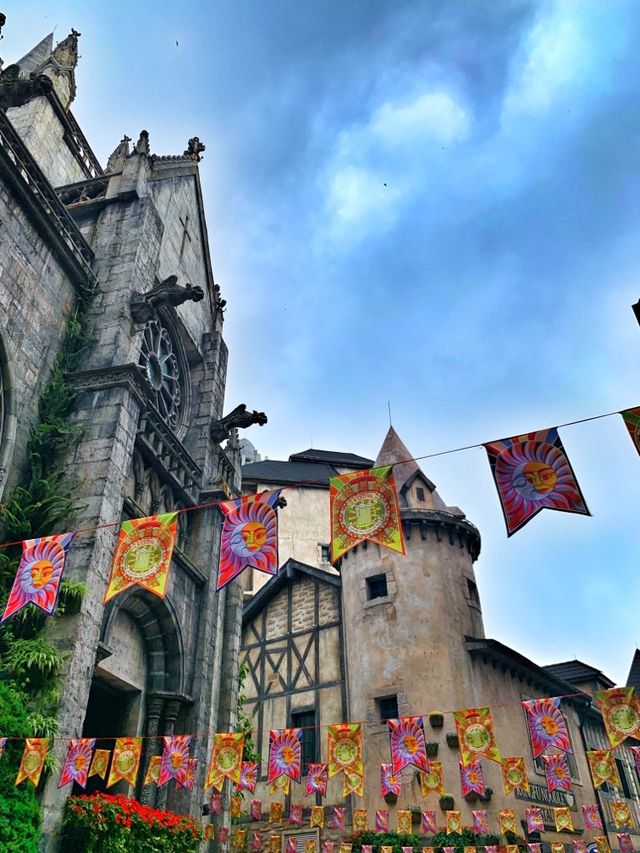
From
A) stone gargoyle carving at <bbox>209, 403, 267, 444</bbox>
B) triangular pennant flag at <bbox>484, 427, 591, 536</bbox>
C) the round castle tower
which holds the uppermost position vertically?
stone gargoyle carving at <bbox>209, 403, 267, 444</bbox>

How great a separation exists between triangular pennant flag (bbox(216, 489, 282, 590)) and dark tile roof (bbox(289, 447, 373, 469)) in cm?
2516

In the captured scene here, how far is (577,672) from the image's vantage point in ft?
92.4

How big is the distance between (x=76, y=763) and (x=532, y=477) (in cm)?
661

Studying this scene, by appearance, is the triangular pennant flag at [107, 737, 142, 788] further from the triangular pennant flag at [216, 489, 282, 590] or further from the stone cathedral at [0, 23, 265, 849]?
the triangular pennant flag at [216, 489, 282, 590]

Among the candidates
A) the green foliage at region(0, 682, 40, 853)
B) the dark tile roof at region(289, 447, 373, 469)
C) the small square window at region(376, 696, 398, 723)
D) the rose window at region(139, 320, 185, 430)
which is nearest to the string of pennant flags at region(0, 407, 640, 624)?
the green foliage at region(0, 682, 40, 853)

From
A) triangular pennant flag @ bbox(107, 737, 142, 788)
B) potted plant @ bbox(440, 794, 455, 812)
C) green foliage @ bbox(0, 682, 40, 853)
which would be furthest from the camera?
potted plant @ bbox(440, 794, 455, 812)

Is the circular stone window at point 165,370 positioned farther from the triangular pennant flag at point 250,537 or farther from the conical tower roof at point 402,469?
the conical tower roof at point 402,469

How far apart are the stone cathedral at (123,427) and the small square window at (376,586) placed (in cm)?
573

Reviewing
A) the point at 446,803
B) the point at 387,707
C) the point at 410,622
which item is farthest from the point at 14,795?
the point at 410,622

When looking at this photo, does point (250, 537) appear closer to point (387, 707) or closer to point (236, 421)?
point (236, 421)

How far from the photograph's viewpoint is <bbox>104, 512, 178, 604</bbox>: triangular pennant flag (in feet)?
30.2

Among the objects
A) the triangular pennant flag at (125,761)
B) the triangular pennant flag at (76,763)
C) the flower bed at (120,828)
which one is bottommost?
the flower bed at (120,828)

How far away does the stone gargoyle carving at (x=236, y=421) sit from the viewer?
16.0m

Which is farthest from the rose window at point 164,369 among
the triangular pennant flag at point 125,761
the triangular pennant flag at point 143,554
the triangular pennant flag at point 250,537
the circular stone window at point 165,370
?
the triangular pennant flag at point 125,761
